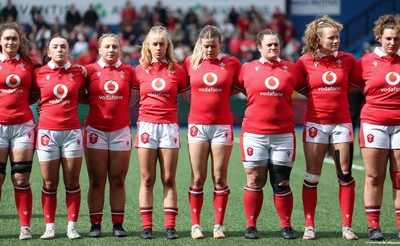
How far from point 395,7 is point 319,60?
2138 centimetres

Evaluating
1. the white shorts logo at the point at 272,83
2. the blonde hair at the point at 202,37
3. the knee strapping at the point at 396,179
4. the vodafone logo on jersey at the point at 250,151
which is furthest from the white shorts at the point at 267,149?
the knee strapping at the point at 396,179

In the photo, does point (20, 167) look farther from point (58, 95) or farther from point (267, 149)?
point (267, 149)

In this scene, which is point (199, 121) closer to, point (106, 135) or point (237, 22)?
point (106, 135)

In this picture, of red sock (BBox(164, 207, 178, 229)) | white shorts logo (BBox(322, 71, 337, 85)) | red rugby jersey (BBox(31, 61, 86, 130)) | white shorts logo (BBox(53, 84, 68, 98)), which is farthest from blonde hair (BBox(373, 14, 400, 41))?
white shorts logo (BBox(53, 84, 68, 98))

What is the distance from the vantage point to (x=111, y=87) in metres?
7.41

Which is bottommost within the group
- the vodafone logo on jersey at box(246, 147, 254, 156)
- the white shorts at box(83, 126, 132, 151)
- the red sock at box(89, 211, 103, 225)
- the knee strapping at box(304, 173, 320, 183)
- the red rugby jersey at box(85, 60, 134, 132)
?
the red sock at box(89, 211, 103, 225)

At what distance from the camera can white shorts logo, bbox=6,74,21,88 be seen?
7.28 meters

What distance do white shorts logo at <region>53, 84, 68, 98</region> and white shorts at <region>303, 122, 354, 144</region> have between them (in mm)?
2229

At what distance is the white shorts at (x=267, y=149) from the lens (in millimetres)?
7309

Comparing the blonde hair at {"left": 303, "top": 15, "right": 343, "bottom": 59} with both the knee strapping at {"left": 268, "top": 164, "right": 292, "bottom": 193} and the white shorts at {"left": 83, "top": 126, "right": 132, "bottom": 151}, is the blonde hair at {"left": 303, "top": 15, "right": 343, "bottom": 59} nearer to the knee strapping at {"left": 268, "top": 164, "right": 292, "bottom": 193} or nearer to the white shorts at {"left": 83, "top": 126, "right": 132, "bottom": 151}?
the knee strapping at {"left": 268, "top": 164, "right": 292, "bottom": 193}

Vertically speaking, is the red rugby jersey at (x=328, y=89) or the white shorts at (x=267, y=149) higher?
the red rugby jersey at (x=328, y=89)

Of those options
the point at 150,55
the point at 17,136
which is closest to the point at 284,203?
the point at 150,55

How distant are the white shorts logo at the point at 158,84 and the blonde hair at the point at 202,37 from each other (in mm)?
326

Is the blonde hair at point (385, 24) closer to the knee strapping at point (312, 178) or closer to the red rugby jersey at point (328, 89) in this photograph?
the red rugby jersey at point (328, 89)
